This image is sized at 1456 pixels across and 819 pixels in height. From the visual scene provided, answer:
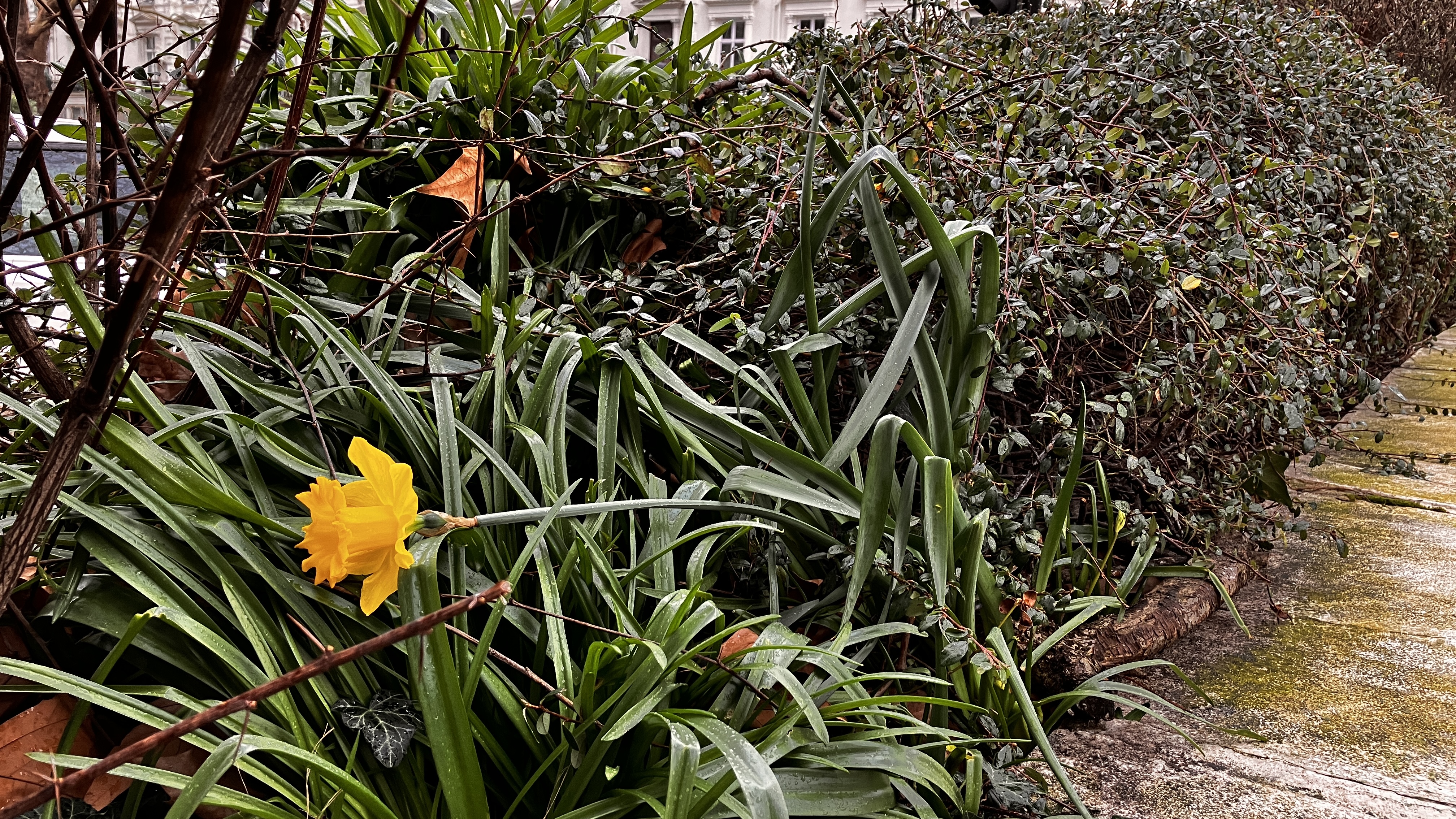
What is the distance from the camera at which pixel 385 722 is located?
1112mm

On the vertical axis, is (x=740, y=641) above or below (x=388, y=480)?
below

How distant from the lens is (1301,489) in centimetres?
307

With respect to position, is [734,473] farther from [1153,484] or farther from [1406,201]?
[1406,201]

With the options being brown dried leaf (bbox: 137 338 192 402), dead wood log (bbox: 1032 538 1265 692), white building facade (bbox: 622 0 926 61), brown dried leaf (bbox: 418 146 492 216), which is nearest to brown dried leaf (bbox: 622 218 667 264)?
brown dried leaf (bbox: 418 146 492 216)

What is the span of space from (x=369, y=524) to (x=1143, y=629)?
1.41m

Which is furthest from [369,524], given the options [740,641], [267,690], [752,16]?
[752,16]

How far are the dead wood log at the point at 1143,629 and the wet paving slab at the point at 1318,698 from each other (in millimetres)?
39

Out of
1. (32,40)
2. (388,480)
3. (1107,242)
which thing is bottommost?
(388,480)

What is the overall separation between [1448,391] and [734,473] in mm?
4926

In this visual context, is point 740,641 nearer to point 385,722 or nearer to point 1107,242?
point 385,722

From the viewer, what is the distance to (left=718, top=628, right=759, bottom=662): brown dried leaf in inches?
53.4

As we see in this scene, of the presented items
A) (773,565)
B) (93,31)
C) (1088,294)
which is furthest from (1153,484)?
(93,31)

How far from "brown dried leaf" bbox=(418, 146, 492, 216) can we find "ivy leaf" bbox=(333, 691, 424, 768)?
1001mm

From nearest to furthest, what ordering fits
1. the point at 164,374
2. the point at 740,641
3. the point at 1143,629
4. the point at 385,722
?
the point at 385,722
the point at 740,641
the point at 164,374
the point at 1143,629
